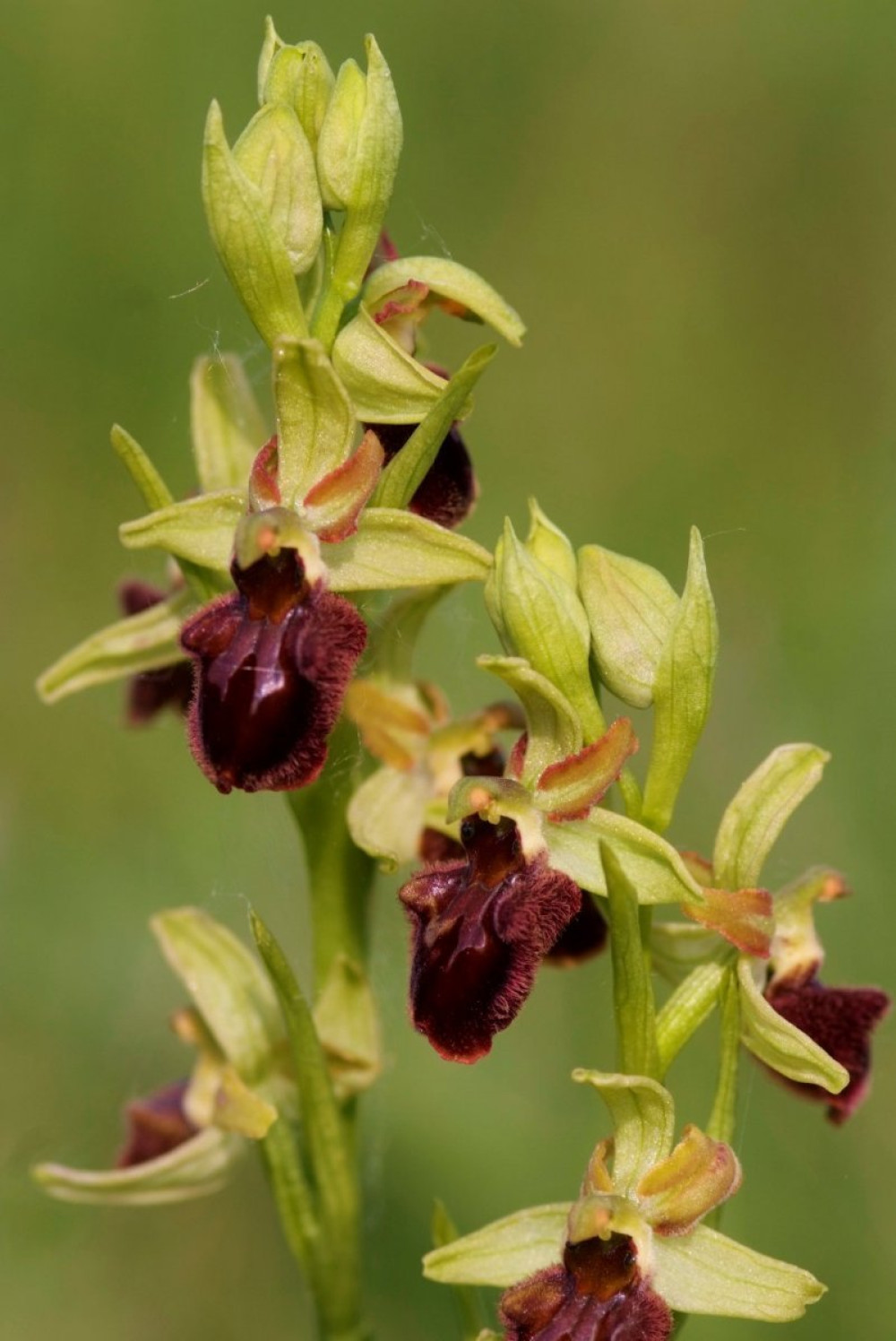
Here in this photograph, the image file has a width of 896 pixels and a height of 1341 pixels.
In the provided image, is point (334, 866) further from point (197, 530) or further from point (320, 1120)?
point (197, 530)

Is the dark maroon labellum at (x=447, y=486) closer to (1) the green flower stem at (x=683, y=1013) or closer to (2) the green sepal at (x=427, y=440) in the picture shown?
(2) the green sepal at (x=427, y=440)

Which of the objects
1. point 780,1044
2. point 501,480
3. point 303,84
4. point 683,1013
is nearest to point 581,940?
point 683,1013

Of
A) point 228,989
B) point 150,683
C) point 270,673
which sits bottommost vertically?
point 228,989

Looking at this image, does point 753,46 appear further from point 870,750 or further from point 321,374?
Answer: point 321,374

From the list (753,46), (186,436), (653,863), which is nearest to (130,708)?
(653,863)

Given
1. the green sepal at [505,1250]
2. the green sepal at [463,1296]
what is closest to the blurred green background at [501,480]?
the green sepal at [463,1296]

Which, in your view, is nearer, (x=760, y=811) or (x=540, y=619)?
(x=540, y=619)
